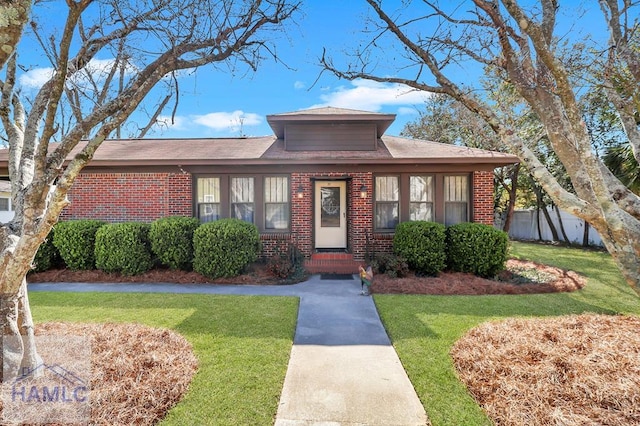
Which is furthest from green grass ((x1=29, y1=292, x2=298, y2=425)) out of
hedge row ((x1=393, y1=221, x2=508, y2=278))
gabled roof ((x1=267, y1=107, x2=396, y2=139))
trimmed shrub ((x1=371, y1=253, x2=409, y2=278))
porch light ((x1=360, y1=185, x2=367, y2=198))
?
gabled roof ((x1=267, y1=107, x2=396, y2=139))

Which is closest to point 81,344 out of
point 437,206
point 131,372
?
point 131,372

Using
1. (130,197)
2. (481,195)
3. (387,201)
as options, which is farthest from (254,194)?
(481,195)

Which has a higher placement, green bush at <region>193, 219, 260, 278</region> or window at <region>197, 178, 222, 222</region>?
window at <region>197, 178, 222, 222</region>

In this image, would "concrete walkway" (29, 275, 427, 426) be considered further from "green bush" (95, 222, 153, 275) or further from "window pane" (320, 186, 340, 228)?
"green bush" (95, 222, 153, 275)

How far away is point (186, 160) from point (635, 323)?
9593 mm

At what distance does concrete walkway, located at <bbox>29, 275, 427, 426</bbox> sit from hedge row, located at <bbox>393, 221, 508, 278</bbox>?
227cm

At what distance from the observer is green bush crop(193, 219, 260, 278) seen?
23.6 ft

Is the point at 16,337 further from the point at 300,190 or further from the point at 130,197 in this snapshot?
the point at 130,197

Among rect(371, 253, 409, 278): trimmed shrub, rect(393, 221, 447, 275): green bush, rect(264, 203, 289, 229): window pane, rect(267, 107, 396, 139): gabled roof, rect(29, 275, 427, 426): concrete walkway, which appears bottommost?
rect(29, 275, 427, 426): concrete walkway

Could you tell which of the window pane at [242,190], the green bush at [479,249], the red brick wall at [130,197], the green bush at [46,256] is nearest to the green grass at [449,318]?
the green bush at [479,249]

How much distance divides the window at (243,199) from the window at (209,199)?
0.46 metres

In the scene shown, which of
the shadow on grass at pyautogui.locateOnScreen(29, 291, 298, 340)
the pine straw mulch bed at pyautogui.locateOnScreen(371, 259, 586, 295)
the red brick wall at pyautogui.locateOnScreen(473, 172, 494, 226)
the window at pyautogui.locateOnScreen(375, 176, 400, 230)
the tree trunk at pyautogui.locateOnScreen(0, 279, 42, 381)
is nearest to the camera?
the tree trunk at pyautogui.locateOnScreen(0, 279, 42, 381)

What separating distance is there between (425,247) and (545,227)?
14.6m

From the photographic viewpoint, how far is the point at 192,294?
6.26 m
